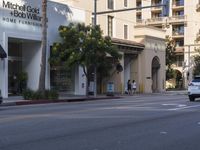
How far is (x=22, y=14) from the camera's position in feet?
120

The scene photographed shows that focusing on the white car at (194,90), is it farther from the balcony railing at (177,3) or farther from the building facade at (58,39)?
the balcony railing at (177,3)

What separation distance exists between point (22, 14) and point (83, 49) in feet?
17.5

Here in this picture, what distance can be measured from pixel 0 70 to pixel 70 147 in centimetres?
2517

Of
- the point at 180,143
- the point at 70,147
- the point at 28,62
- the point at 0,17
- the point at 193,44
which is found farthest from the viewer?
the point at 193,44

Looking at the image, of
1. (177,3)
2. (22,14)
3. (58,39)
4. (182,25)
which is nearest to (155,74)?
(58,39)

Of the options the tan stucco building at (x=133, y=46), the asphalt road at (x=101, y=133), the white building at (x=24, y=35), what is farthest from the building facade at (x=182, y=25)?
the asphalt road at (x=101, y=133)

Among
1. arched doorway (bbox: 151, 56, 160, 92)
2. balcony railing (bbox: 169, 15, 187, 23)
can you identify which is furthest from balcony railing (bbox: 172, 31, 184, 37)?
arched doorway (bbox: 151, 56, 160, 92)

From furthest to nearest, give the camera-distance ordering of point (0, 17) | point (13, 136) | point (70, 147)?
1. point (0, 17)
2. point (13, 136)
3. point (70, 147)

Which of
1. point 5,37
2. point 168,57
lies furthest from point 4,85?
point 168,57

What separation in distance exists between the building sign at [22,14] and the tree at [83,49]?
2.54 meters

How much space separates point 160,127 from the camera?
14875mm

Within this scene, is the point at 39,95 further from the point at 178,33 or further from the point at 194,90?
the point at 178,33

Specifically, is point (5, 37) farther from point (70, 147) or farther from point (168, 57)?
point (168, 57)

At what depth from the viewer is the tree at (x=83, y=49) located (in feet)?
122
